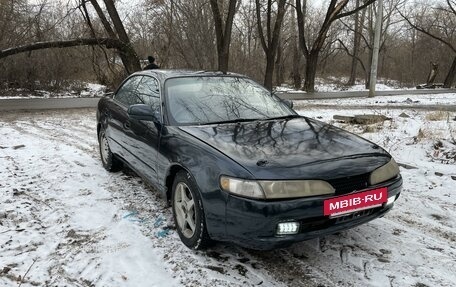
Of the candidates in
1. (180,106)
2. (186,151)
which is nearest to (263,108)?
(180,106)

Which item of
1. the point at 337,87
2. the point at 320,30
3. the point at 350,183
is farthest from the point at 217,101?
the point at 337,87

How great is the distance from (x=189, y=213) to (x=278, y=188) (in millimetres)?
977

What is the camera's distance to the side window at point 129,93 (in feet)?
16.3

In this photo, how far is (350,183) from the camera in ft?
9.78

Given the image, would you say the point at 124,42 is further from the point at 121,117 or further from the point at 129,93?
the point at 121,117

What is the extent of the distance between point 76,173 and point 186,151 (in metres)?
2.90

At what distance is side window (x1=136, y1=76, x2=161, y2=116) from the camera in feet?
13.9

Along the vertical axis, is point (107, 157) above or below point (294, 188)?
below

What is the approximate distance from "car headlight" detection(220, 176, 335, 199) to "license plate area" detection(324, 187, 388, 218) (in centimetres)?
10

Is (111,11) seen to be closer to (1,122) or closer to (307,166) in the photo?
(1,122)

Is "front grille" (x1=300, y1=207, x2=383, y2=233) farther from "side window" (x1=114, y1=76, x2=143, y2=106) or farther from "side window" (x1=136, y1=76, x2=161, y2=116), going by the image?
"side window" (x1=114, y1=76, x2=143, y2=106)

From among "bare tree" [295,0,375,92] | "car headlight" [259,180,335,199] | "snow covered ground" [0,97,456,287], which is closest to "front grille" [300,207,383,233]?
"car headlight" [259,180,335,199]

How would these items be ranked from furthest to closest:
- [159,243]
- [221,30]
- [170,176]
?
Answer: [221,30], [170,176], [159,243]

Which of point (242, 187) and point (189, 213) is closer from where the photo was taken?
point (242, 187)
